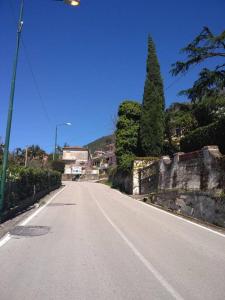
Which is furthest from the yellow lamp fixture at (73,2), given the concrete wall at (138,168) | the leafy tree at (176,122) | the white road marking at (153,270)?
the concrete wall at (138,168)

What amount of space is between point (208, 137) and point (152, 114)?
1767cm

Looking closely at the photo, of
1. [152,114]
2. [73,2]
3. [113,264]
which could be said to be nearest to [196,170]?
[73,2]

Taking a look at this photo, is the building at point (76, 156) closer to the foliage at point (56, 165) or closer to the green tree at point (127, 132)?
the foliage at point (56, 165)

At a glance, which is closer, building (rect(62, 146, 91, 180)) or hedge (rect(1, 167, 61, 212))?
hedge (rect(1, 167, 61, 212))

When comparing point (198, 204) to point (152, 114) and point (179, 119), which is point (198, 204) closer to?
point (179, 119)

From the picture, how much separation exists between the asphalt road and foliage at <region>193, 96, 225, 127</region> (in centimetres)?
1196

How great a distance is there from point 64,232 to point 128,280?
652cm

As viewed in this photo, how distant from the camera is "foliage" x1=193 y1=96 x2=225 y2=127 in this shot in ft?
83.7

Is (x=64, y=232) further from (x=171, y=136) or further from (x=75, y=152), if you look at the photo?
(x=75, y=152)

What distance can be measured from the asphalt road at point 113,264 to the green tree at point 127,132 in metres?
34.4

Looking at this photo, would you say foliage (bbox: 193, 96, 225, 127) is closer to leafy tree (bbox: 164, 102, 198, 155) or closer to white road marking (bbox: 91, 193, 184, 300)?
leafy tree (bbox: 164, 102, 198, 155)

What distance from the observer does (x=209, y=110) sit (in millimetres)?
31812

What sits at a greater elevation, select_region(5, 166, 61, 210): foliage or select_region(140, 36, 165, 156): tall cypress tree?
select_region(140, 36, 165, 156): tall cypress tree

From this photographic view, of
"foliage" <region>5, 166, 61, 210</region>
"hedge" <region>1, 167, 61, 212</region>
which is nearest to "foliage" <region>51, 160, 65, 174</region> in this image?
"hedge" <region>1, 167, 61, 212</region>
